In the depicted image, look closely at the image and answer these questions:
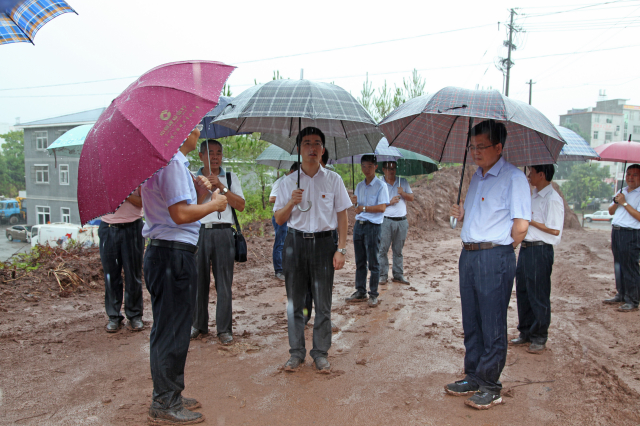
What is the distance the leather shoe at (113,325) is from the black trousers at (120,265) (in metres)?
0.04

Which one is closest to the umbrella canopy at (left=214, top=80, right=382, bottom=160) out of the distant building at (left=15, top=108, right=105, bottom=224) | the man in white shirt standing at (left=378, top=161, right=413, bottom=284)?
the man in white shirt standing at (left=378, top=161, right=413, bottom=284)

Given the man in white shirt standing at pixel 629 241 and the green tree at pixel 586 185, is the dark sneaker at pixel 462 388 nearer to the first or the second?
the man in white shirt standing at pixel 629 241

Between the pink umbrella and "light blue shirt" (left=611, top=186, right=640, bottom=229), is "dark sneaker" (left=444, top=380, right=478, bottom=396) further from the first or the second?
"light blue shirt" (left=611, top=186, right=640, bottom=229)

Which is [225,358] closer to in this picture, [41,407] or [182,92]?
[41,407]

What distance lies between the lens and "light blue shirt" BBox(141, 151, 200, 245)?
2750 millimetres

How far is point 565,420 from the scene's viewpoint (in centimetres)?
302

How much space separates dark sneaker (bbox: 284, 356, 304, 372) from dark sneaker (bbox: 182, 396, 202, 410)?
898 mm

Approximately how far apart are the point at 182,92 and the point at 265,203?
12.1m

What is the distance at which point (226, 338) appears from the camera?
15.1 feet

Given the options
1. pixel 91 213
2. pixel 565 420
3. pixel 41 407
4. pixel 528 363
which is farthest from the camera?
pixel 528 363

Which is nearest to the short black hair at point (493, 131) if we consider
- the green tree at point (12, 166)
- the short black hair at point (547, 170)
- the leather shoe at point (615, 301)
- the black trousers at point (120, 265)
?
the short black hair at point (547, 170)

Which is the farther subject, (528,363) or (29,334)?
(29,334)

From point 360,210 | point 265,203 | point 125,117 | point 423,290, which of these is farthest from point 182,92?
point 265,203

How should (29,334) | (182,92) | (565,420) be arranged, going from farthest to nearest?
(29,334) < (565,420) < (182,92)
